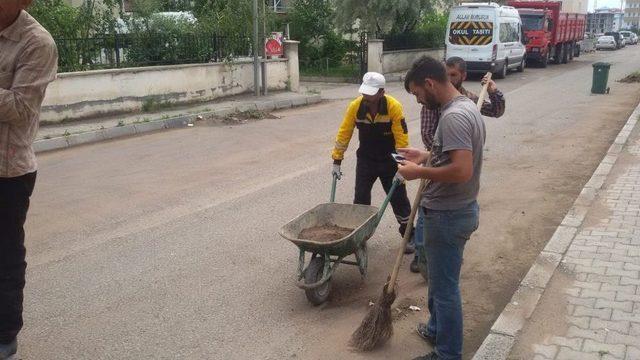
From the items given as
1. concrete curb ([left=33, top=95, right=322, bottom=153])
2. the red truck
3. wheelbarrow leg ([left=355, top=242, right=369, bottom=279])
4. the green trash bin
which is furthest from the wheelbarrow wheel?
the red truck

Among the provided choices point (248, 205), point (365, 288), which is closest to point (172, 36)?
point (248, 205)

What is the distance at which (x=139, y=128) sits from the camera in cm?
1278

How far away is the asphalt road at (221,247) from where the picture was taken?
429 cm

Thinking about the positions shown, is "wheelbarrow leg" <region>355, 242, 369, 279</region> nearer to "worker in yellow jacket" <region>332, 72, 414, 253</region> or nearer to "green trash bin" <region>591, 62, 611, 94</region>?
"worker in yellow jacket" <region>332, 72, 414, 253</region>

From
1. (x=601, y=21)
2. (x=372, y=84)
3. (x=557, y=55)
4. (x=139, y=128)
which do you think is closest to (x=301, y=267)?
(x=372, y=84)

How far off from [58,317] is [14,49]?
2.08 meters

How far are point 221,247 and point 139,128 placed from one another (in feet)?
24.7

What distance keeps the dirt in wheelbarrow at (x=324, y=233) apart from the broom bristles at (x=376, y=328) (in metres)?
0.88

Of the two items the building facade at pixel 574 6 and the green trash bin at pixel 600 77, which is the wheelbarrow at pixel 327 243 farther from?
the building facade at pixel 574 6

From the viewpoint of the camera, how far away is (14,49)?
10.8 feet

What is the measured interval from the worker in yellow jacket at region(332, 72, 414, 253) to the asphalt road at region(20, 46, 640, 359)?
0.61m

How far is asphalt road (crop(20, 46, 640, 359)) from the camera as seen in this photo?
14.1ft

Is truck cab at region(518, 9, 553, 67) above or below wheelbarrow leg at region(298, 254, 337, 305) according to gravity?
above

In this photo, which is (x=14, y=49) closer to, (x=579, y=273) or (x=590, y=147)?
(x=579, y=273)
